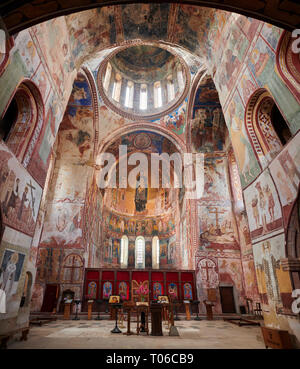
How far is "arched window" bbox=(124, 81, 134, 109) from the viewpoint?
66.7ft

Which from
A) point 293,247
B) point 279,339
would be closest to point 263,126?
point 293,247

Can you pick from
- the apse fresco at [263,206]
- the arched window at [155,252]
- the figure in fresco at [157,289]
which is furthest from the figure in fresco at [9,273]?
the arched window at [155,252]

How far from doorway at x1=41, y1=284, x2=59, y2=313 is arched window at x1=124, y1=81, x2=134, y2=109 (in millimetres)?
15011

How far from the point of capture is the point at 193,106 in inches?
662

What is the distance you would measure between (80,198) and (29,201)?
9.26 meters

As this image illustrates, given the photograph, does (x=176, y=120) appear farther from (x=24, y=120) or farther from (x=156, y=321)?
(x=156, y=321)

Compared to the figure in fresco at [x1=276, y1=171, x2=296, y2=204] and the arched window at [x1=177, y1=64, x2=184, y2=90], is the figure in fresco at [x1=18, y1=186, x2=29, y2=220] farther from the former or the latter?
the arched window at [x1=177, y1=64, x2=184, y2=90]

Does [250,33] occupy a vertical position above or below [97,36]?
below

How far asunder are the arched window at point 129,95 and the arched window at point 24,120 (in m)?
13.4

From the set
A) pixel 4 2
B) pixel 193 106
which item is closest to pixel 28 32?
pixel 4 2

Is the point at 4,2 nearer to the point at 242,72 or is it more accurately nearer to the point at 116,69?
the point at 242,72

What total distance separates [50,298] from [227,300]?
34.4ft

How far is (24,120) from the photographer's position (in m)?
7.12

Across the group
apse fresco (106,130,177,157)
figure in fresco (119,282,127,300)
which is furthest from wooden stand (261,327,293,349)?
apse fresco (106,130,177,157)
